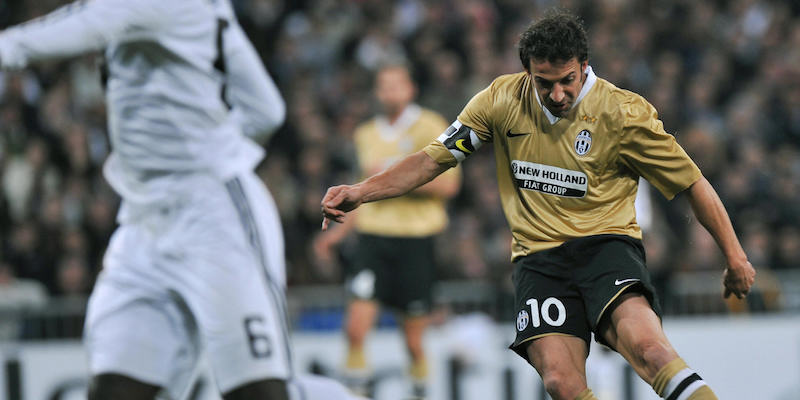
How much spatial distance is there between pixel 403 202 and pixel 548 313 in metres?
3.96

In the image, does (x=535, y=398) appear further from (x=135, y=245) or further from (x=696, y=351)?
(x=135, y=245)

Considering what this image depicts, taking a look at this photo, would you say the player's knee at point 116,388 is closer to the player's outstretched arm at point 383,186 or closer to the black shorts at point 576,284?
the player's outstretched arm at point 383,186

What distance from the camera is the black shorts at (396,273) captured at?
27.1ft

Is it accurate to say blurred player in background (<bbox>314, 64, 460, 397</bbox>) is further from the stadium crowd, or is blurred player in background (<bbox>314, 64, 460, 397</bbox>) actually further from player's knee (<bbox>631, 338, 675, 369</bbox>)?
player's knee (<bbox>631, 338, 675, 369</bbox>)

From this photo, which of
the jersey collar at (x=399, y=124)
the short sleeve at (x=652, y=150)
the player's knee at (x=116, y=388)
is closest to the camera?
the player's knee at (x=116, y=388)

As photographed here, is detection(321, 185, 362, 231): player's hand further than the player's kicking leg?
Yes

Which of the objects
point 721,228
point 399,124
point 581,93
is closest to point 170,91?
point 581,93

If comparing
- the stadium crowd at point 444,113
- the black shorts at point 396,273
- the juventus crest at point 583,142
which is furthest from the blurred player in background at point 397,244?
the juventus crest at point 583,142

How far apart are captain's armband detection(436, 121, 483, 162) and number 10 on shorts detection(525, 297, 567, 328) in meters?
0.68

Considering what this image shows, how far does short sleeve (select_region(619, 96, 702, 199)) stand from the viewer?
4305 millimetres

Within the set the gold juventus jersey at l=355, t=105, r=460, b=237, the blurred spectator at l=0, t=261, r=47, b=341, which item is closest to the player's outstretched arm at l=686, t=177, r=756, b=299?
the gold juventus jersey at l=355, t=105, r=460, b=237

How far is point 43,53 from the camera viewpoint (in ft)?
13.5

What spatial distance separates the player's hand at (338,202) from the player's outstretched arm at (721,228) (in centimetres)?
135

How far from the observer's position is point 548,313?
4.46m
